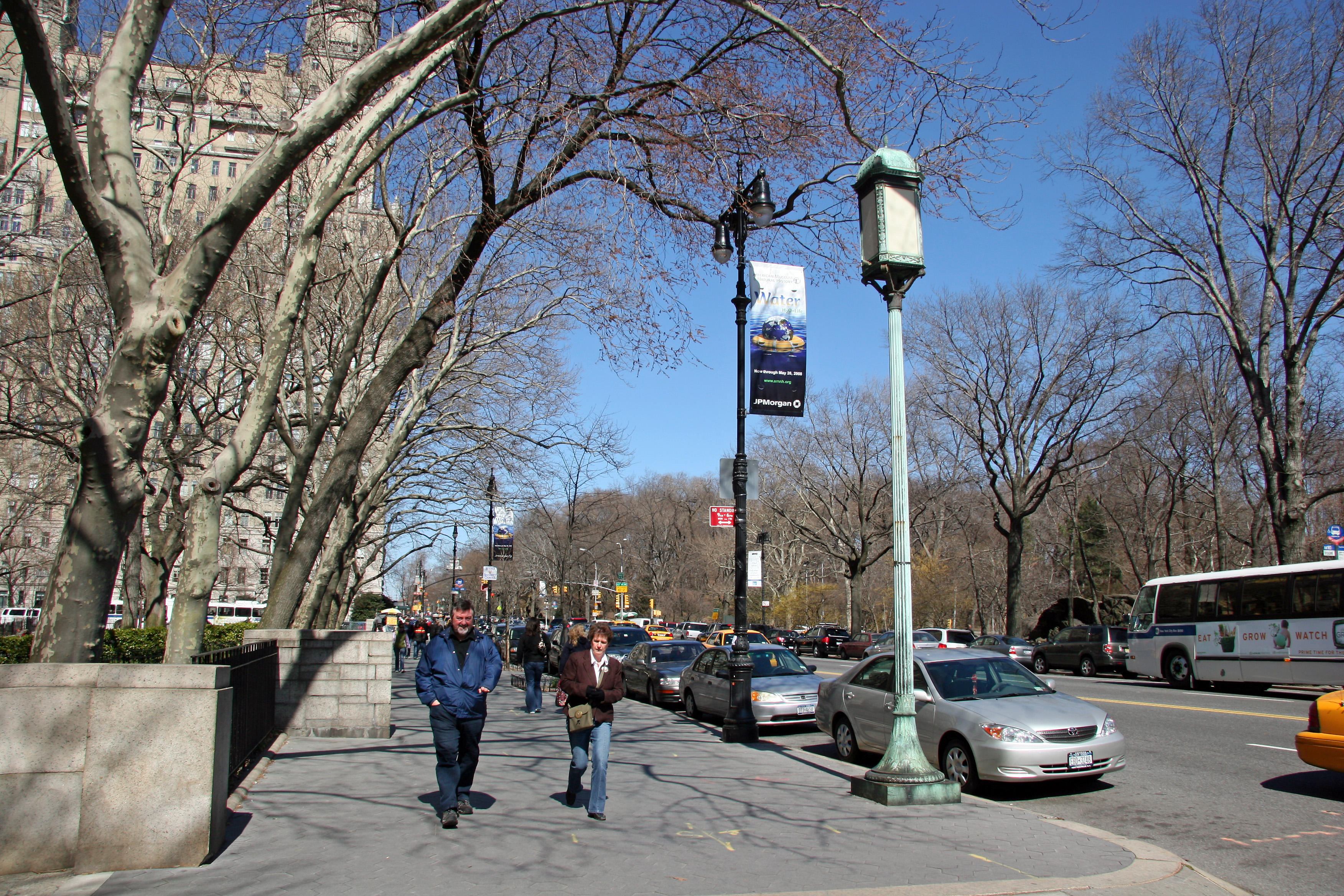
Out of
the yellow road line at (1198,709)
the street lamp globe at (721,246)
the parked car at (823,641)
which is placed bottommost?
the parked car at (823,641)

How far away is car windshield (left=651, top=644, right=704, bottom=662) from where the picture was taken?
21953 millimetres

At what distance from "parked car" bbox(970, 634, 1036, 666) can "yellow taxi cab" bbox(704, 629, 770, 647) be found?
7847 millimetres

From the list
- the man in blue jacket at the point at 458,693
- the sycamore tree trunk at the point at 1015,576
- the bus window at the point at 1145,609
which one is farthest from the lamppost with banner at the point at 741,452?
the sycamore tree trunk at the point at 1015,576

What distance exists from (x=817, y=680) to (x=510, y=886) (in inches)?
433

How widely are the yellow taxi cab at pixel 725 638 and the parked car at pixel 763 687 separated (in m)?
11.0

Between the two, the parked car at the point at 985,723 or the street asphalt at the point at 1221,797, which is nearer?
the street asphalt at the point at 1221,797

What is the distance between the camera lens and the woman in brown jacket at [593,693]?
7777mm

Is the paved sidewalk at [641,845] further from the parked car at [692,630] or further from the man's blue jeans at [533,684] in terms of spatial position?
the parked car at [692,630]

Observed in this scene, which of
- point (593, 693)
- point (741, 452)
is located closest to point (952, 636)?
point (741, 452)

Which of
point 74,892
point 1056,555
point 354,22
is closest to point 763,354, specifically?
point 354,22

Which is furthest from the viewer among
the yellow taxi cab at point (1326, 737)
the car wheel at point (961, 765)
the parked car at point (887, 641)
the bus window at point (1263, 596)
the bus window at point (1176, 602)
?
the parked car at point (887, 641)

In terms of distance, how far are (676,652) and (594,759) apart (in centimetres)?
1497

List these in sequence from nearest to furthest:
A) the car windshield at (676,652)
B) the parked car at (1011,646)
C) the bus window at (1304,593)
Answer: the bus window at (1304,593)
the car windshield at (676,652)
the parked car at (1011,646)

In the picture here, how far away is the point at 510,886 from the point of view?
18.5 ft
